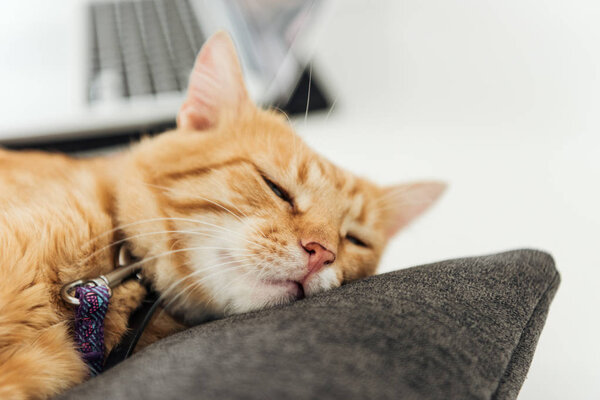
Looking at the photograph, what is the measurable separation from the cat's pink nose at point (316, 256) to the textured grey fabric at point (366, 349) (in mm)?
93

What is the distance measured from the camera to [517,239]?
1247 mm

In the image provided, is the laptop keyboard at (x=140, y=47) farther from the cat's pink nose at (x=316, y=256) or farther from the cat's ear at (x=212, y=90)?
the cat's pink nose at (x=316, y=256)

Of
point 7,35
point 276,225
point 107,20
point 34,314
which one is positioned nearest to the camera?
point 34,314

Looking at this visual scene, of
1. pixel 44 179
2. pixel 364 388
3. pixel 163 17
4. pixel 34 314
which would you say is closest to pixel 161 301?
pixel 34 314

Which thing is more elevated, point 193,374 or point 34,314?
point 193,374

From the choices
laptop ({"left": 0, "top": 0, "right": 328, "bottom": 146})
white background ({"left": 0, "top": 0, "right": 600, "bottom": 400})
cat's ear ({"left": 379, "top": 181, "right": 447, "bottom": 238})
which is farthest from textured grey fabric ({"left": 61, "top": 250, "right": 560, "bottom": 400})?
laptop ({"left": 0, "top": 0, "right": 328, "bottom": 146})

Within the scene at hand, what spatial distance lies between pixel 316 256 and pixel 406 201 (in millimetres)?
389

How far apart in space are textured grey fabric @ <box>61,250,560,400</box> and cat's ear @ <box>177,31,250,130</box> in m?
0.45

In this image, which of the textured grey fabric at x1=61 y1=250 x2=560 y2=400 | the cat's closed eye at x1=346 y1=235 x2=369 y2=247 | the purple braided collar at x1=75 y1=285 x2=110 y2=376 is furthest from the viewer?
the cat's closed eye at x1=346 y1=235 x2=369 y2=247

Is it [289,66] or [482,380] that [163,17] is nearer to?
[289,66]

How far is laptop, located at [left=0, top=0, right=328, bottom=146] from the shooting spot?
4.12ft

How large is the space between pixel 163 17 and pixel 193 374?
1.53 meters

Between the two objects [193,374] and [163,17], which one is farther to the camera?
[163,17]

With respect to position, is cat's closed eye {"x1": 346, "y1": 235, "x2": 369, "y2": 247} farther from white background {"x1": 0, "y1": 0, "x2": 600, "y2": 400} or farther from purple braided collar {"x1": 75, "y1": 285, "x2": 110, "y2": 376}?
purple braided collar {"x1": 75, "y1": 285, "x2": 110, "y2": 376}
